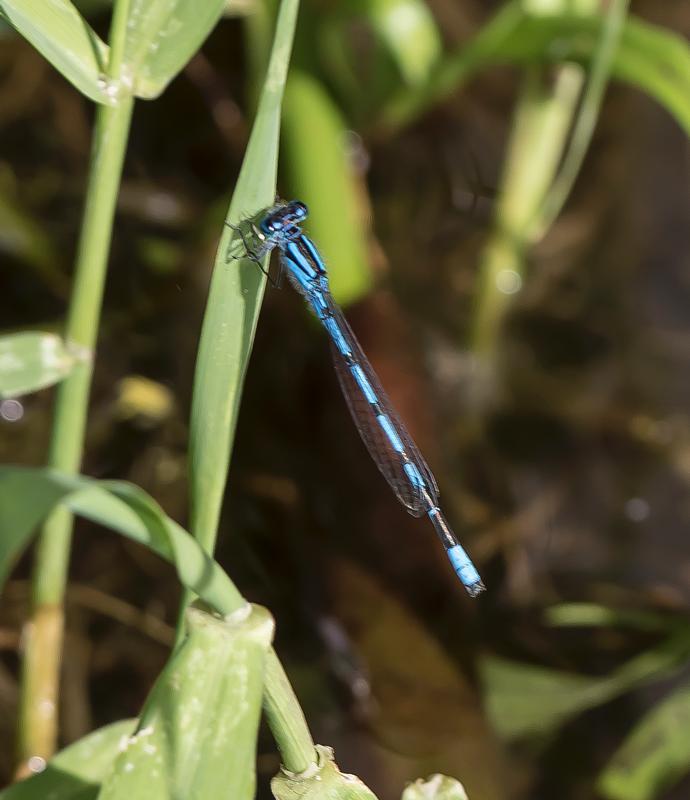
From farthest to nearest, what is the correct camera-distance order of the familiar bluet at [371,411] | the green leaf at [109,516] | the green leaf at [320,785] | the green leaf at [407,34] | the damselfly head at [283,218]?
1. the green leaf at [407,34]
2. the familiar bluet at [371,411]
3. the damselfly head at [283,218]
4. the green leaf at [320,785]
5. the green leaf at [109,516]

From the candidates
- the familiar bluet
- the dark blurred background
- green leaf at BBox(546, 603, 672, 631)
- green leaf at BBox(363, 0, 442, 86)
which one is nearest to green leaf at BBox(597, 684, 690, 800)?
the dark blurred background

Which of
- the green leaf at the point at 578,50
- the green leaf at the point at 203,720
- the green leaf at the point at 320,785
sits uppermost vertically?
the green leaf at the point at 578,50

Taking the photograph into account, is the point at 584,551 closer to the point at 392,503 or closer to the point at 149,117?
the point at 392,503

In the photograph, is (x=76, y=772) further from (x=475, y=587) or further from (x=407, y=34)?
(x=407, y=34)

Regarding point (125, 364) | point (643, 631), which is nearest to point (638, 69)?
point (643, 631)

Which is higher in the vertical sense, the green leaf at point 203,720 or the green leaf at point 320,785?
the green leaf at point 203,720

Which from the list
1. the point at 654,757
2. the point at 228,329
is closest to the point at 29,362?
the point at 228,329

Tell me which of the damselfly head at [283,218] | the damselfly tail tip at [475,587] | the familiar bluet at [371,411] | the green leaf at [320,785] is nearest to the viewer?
the green leaf at [320,785]

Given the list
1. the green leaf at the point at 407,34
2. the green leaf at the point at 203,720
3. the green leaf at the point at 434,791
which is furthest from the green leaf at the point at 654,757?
the green leaf at the point at 407,34

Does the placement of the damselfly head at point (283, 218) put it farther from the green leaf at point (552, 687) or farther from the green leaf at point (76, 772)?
the green leaf at point (552, 687)
